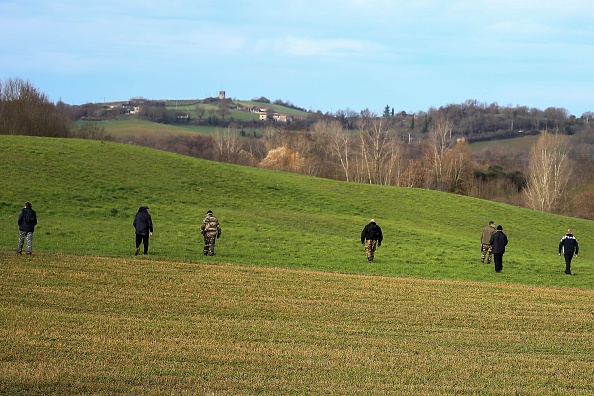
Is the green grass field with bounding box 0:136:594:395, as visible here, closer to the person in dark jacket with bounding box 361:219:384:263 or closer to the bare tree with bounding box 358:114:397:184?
the person in dark jacket with bounding box 361:219:384:263

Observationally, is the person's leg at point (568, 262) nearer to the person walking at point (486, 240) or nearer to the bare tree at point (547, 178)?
the person walking at point (486, 240)

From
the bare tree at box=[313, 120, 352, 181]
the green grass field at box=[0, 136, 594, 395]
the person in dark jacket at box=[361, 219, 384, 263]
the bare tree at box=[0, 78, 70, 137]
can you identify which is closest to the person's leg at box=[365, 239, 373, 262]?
the person in dark jacket at box=[361, 219, 384, 263]

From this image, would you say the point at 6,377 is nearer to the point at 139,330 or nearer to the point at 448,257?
the point at 139,330

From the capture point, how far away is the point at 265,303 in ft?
72.2

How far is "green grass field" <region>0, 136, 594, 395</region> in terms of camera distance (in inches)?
545

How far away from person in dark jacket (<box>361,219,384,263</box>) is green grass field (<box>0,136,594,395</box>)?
0.80 metres

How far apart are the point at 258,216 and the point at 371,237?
596 inches

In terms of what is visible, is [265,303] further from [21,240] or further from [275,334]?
[21,240]

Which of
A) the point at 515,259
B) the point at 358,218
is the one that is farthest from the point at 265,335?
the point at 358,218

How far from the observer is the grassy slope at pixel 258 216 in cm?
3403

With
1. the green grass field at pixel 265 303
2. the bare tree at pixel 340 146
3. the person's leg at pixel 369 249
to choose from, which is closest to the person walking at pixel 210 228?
the green grass field at pixel 265 303

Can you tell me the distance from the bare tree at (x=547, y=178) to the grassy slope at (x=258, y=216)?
21.9m

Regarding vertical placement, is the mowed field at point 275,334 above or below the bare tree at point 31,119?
below

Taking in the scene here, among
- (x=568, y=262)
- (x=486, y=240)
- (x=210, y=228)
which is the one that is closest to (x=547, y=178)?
(x=486, y=240)
